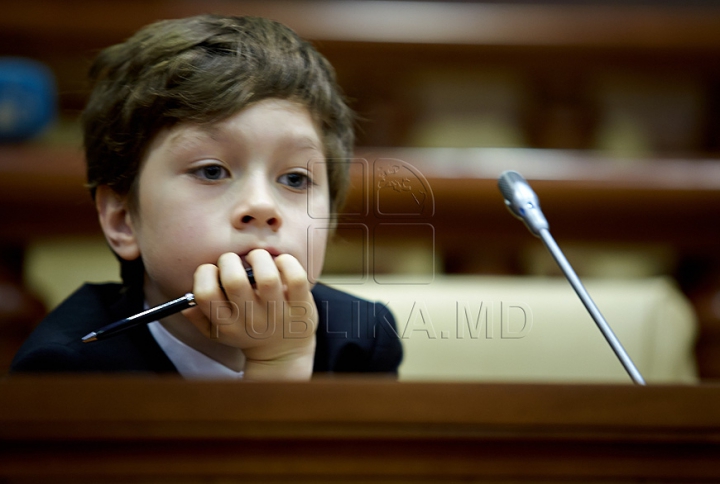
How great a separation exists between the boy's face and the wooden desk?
0.65ft

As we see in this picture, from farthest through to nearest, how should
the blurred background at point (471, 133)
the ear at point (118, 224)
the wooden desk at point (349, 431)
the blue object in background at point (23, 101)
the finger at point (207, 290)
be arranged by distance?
the blurred background at point (471, 133) → the blue object in background at point (23, 101) → the ear at point (118, 224) → the finger at point (207, 290) → the wooden desk at point (349, 431)

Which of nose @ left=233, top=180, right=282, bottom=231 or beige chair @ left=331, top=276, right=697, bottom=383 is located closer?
nose @ left=233, top=180, right=282, bottom=231

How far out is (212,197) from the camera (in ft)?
1.85

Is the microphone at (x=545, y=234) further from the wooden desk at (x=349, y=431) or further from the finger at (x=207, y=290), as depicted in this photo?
the finger at (x=207, y=290)

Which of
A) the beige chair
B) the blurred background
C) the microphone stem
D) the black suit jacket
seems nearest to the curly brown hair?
the black suit jacket

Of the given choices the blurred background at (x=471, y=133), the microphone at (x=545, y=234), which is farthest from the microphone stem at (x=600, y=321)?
the blurred background at (x=471, y=133)

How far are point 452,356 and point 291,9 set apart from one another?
2.85 feet

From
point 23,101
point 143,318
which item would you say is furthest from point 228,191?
point 23,101

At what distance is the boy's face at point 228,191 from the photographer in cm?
56

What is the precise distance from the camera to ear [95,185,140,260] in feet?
2.09

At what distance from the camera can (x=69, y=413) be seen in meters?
0.37

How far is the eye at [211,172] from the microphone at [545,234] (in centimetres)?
25

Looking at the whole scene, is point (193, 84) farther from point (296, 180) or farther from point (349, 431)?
point (349, 431)

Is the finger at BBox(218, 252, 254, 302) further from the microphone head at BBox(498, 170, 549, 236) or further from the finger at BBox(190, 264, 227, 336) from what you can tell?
the microphone head at BBox(498, 170, 549, 236)
